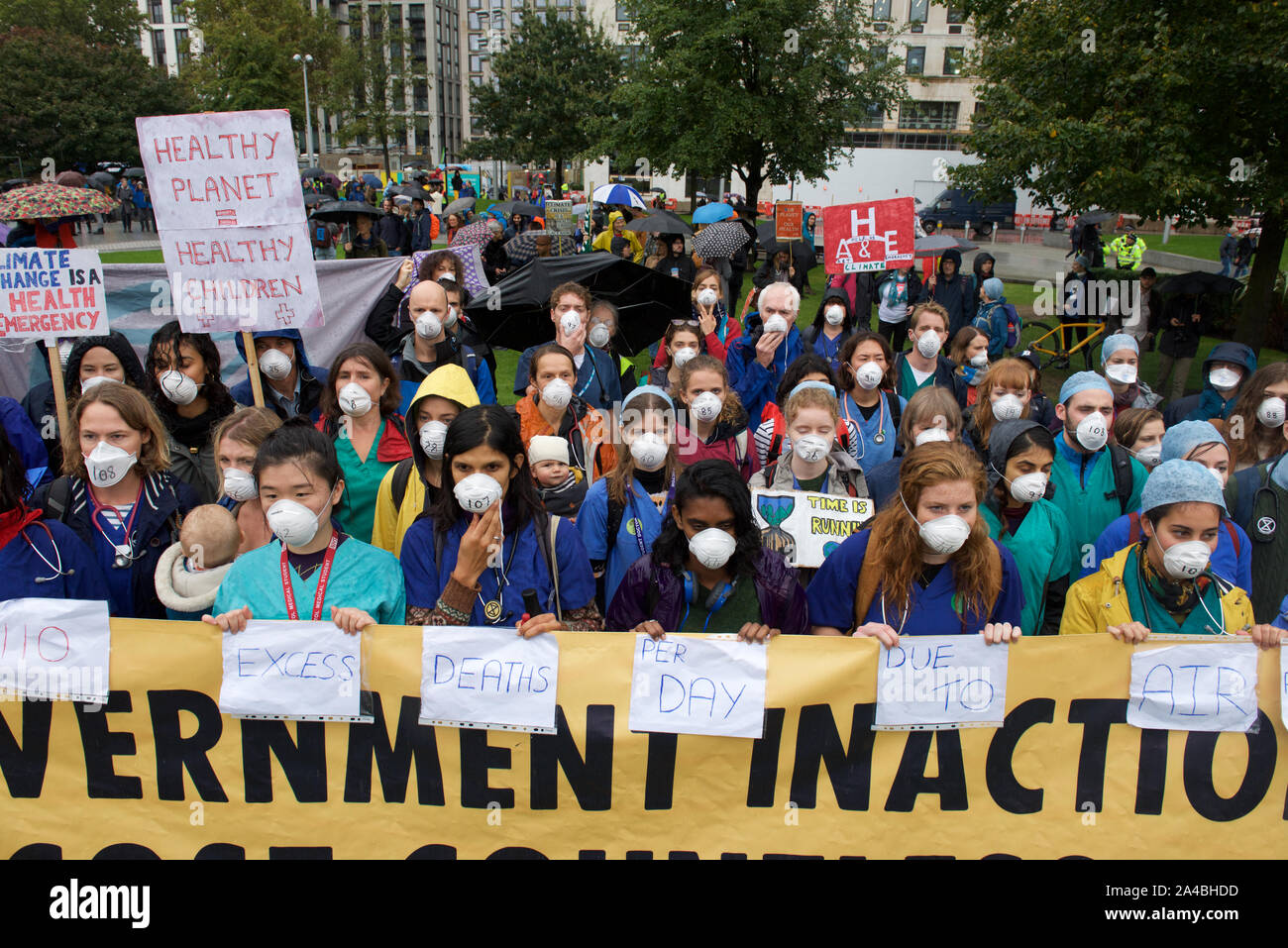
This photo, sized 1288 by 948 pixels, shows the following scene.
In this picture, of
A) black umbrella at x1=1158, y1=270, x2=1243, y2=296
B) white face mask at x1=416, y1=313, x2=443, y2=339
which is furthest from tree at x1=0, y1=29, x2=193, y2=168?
white face mask at x1=416, y1=313, x2=443, y2=339

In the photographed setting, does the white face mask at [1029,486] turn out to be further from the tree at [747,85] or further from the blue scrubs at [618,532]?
the tree at [747,85]

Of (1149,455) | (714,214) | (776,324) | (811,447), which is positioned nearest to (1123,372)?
(1149,455)

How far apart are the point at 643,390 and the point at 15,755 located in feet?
8.69

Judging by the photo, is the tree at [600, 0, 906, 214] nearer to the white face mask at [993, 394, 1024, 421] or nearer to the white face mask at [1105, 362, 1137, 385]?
the white face mask at [1105, 362, 1137, 385]

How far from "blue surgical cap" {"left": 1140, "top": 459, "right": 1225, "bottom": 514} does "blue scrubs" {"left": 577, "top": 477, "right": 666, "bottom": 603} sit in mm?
1734

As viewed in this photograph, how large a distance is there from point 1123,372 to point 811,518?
9.84 feet

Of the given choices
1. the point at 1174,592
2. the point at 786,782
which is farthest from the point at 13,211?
the point at 1174,592

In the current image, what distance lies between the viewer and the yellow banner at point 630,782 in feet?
10.0

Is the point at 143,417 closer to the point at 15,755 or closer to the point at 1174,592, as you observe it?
the point at 15,755

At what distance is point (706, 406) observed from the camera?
448 centimetres

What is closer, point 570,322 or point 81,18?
point 570,322

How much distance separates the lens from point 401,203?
20828mm

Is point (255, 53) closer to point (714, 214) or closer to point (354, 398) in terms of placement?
point (714, 214)

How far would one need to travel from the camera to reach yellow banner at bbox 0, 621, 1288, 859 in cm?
305
